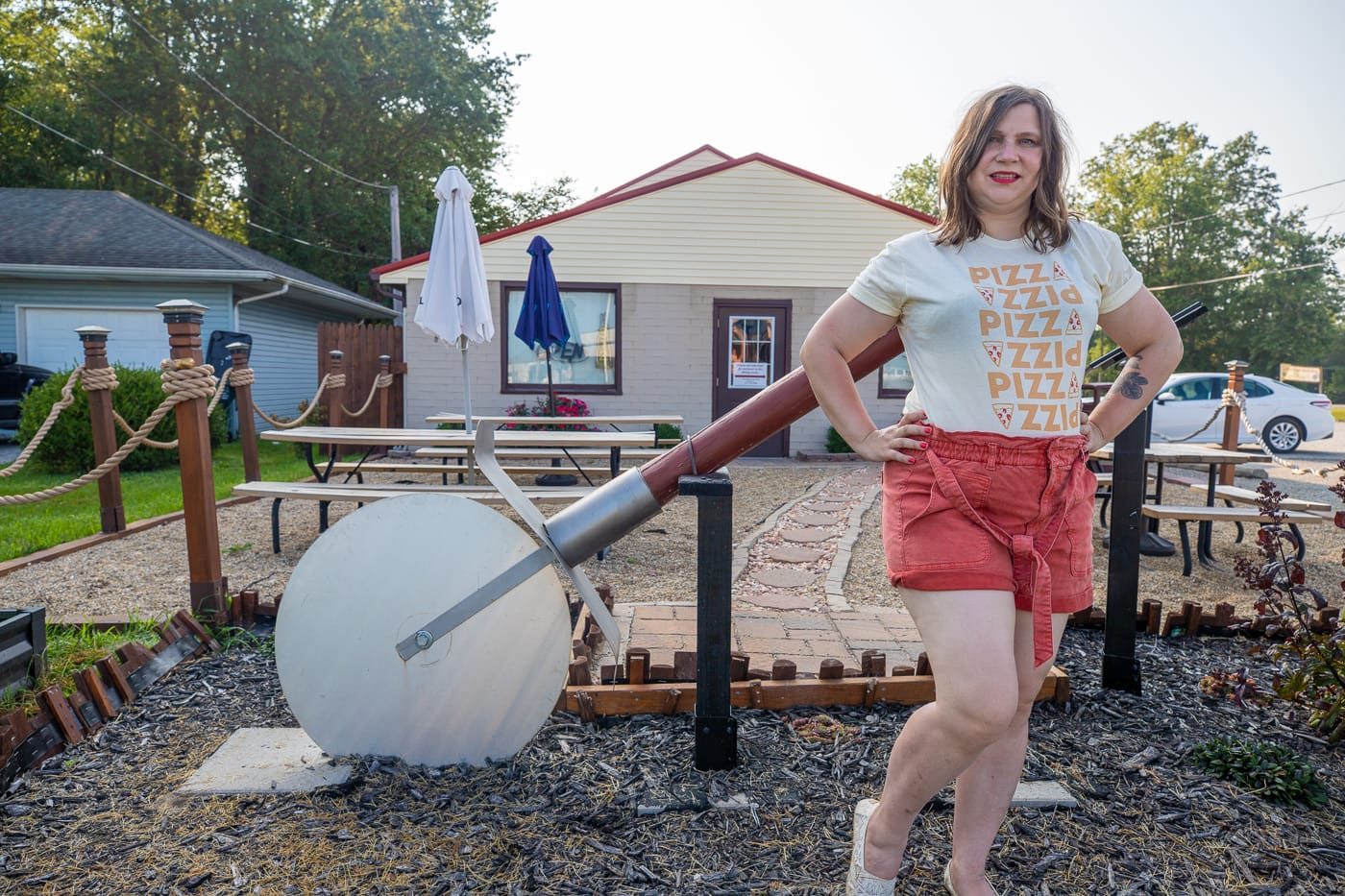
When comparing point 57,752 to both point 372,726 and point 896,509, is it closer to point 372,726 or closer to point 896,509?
point 372,726

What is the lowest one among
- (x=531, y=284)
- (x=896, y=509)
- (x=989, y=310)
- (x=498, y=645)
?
(x=498, y=645)

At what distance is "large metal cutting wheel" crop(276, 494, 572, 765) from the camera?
2369 millimetres

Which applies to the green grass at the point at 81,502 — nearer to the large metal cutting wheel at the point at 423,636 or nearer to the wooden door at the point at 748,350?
the large metal cutting wheel at the point at 423,636

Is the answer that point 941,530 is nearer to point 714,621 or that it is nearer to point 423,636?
point 714,621

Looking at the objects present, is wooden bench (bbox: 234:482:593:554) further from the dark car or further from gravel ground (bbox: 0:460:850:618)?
the dark car

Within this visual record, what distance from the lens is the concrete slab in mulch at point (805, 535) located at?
643 cm

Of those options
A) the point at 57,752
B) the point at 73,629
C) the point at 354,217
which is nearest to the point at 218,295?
the point at 354,217

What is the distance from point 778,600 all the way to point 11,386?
14.4m

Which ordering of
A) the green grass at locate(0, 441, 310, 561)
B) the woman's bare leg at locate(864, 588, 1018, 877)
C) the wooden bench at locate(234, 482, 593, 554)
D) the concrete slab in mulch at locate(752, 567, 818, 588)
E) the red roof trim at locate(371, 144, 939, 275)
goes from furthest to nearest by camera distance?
the red roof trim at locate(371, 144, 939, 275)
the green grass at locate(0, 441, 310, 561)
the concrete slab in mulch at locate(752, 567, 818, 588)
the wooden bench at locate(234, 482, 593, 554)
the woman's bare leg at locate(864, 588, 1018, 877)

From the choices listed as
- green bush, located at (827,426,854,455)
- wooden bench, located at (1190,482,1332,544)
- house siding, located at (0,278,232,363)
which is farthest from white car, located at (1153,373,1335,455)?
house siding, located at (0,278,232,363)

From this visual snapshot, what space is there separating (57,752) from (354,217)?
26.5 meters

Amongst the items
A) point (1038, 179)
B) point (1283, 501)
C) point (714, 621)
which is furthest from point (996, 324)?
point (1283, 501)

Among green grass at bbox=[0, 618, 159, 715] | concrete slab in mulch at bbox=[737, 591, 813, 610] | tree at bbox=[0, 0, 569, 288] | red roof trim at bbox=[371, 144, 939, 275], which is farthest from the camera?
tree at bbox=[0, 0, 569, 288]

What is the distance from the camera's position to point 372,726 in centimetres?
241
